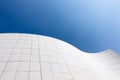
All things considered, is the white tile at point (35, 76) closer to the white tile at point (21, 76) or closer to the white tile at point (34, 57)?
the white tile at point (21, 76)

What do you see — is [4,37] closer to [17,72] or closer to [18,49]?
[18,49]

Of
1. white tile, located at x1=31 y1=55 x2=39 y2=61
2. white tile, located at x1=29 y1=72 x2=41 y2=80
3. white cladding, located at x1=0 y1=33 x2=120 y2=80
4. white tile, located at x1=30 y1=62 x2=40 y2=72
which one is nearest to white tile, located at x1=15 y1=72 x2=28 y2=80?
white cladding, located at x1=0 y1=33 x2=120 y2=80

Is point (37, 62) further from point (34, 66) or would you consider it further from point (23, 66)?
point (23, 66)

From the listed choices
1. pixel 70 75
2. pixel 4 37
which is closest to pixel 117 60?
pixel 70 75

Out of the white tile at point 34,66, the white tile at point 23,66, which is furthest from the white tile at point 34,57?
the white tile at point 23,66

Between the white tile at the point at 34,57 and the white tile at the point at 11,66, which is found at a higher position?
the white tile at the point at 34,57

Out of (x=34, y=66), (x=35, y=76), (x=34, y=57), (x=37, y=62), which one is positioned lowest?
(x=35, y=76)

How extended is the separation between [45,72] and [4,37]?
1296 centimetres

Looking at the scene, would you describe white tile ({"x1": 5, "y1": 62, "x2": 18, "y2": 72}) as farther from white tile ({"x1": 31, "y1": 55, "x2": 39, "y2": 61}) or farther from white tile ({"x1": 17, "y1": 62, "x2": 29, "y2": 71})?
white tile ({"x1": 31, "y1": 55, "x2": 39, "y2": 61})

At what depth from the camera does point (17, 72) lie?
17.5 metres

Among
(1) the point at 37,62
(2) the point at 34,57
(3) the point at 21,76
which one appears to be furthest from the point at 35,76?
(2) the point at 34,57

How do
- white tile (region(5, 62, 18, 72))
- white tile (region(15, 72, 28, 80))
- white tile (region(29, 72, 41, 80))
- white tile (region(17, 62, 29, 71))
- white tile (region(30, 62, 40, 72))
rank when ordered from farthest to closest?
white tile (region(30, 62, 40, 72)), white tile (region(17, 62, 29, 71)), white tile (region(5, 62, 18, 72)), white tile (region(29, 72, 41, 80)), white tile (region(15, 72, 28, 80))

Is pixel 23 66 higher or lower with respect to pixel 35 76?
higher

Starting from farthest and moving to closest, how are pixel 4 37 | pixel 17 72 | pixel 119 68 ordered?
pixel 119 68 → pixel 4 37 → pixel 17 72
